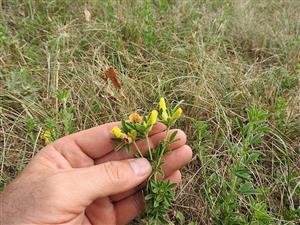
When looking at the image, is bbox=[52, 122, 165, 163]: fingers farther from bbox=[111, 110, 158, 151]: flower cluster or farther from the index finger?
bbox=[111, 110, 158, 151]: flower cluster

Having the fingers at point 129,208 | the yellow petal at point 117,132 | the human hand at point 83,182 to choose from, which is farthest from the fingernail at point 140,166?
the fingers at point 129,208

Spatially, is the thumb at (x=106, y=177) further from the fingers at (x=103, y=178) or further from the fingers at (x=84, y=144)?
the fingers at (x=84, y=144)

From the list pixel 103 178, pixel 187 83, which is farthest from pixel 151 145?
pixel 187 83

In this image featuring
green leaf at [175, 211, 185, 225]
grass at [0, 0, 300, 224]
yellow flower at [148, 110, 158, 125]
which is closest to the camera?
yellow flower at [148, 110, 158, 125]

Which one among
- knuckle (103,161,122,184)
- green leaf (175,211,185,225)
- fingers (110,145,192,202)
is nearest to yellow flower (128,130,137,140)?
knuckle (103,161,122,184)

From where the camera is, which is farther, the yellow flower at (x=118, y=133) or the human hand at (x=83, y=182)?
the yellow flower at (x=118, y=133)
